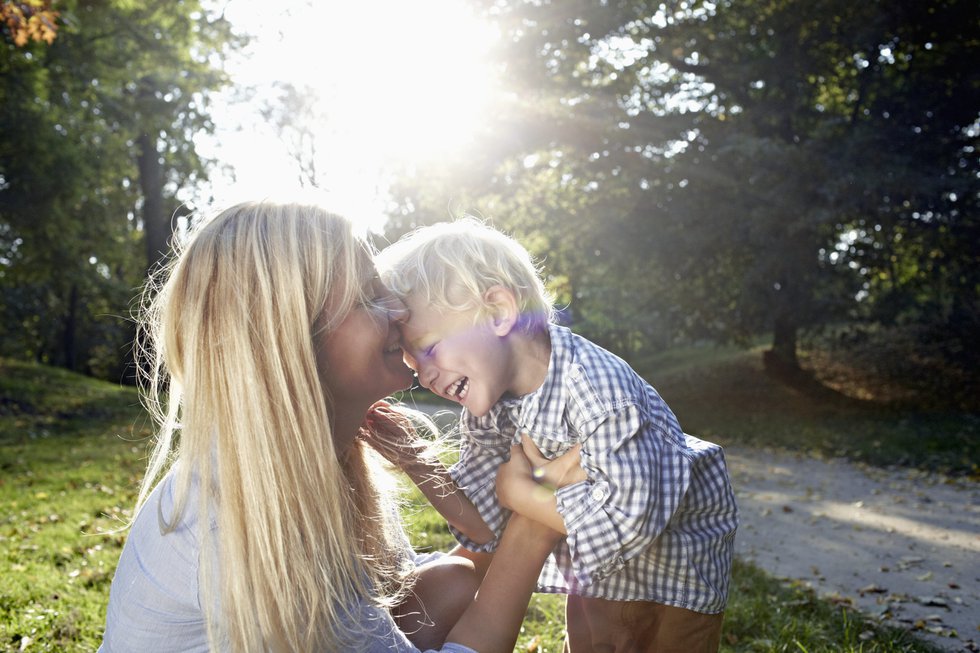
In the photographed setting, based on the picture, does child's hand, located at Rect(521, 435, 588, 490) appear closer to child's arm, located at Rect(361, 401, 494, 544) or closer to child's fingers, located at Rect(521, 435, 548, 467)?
child's fingers, located at Rect(521, 435, 548, 467)

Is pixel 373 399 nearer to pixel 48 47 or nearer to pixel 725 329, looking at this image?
pixel 725 329

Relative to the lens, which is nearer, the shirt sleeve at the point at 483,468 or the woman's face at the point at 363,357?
the woman's face at the point at 363,357

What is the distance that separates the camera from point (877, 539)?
6.45 metres

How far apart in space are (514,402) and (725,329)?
1296cm

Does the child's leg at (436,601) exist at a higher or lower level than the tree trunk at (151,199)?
lower

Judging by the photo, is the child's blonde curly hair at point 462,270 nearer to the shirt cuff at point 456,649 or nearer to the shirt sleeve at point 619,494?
the shirt sleeve at point 619,494

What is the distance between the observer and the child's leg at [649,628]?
2.46 metres

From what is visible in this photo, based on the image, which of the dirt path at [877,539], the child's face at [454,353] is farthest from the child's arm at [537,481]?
the dirt path at [877,539]

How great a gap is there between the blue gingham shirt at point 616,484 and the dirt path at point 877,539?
8.25ft

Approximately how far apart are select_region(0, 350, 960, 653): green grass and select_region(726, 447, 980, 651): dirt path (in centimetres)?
52

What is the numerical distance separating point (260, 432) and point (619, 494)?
0.94 metres

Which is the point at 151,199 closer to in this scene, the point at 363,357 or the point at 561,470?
the point at 363,357

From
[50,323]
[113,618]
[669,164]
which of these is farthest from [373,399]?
[50,323]

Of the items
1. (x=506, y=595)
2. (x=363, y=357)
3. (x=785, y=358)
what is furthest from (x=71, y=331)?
(x=506, y=595)
